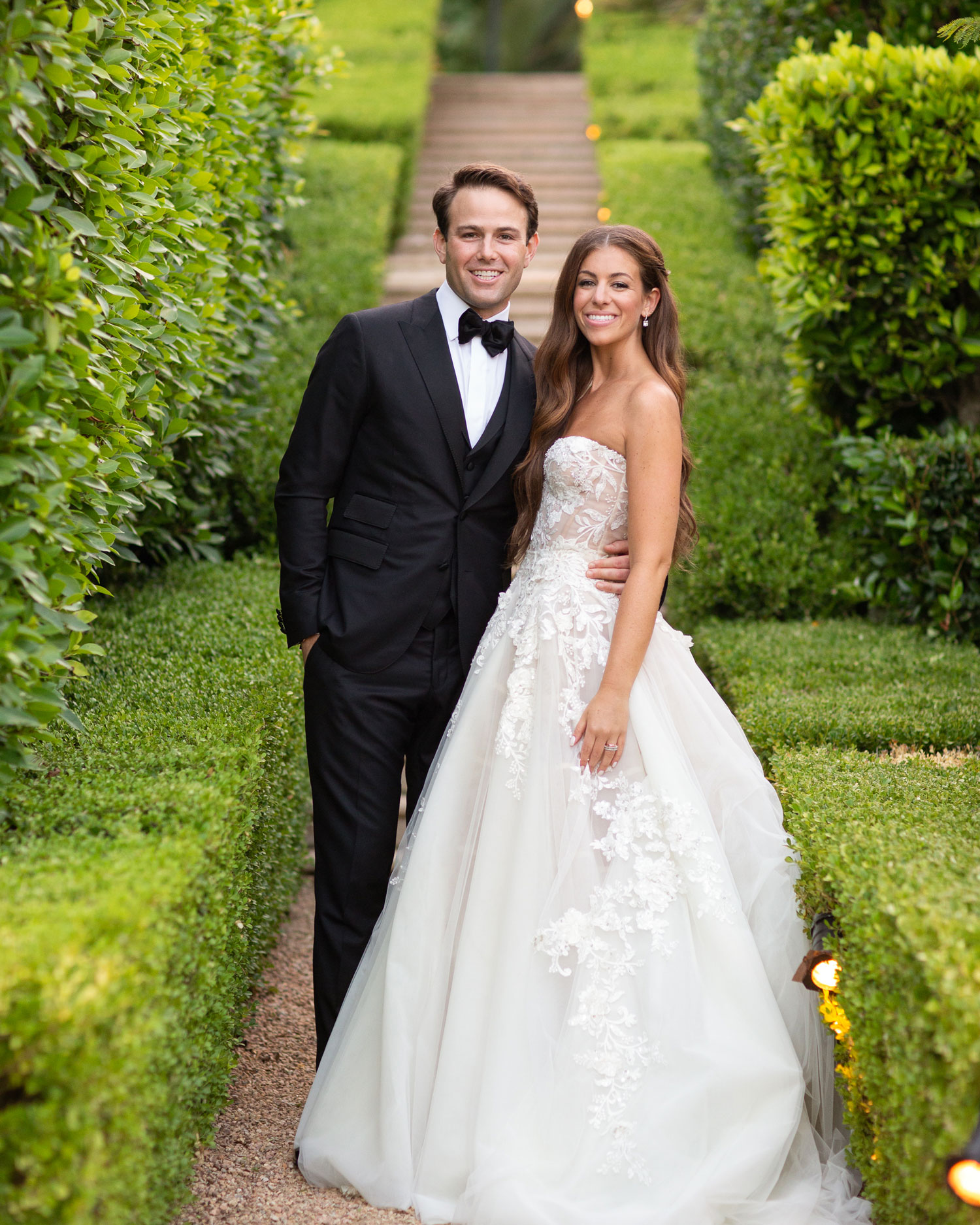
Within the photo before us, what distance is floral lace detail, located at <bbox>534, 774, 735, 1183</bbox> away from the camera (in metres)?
2.71

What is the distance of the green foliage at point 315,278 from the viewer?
6.09 meters

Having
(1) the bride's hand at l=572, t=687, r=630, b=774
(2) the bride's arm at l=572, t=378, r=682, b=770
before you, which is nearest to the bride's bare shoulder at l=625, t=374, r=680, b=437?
(2) the bride's arm at l=572, t=378, r=682, b=770

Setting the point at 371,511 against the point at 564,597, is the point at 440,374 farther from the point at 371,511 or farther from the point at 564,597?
the point at 564,597

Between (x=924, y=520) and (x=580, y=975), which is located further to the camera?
(x=924, y=520)

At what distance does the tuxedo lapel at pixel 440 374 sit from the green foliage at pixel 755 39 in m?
3.58

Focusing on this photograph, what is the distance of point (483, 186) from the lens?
3164mm

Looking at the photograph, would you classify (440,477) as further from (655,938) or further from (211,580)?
(211,580)

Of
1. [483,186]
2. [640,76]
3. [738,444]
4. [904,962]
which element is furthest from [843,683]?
[640,76]

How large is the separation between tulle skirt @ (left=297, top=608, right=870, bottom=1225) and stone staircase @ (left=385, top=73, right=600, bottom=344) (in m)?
5.80

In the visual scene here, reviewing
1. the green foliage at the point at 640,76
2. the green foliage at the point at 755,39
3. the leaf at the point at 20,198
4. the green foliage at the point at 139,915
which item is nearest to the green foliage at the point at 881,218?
the green foliage at the point at 755,39

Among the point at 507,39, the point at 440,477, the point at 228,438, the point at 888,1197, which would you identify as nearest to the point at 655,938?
the point at 888,1197

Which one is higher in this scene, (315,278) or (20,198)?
(315,278)

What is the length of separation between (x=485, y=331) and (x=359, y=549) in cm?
73

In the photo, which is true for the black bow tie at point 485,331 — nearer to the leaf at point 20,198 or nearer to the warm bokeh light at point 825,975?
the leaf at point 20,198
